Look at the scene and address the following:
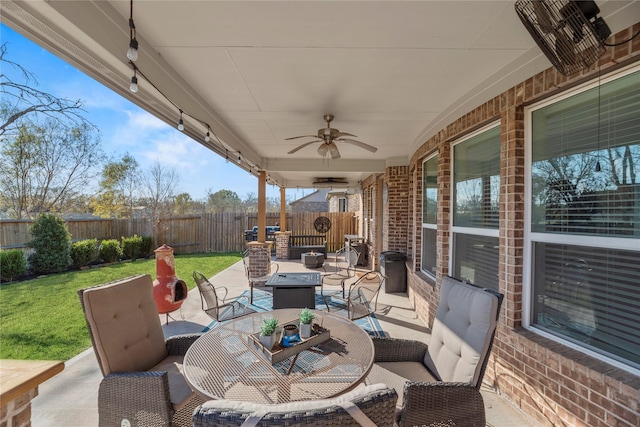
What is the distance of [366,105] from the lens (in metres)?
3.47

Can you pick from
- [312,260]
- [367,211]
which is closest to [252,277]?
[312,260]

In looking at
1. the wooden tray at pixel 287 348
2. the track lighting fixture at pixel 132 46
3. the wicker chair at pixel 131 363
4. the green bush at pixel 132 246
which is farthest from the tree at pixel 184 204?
the wooden tray at pixel 287 348

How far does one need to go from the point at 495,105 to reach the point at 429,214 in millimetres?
2225

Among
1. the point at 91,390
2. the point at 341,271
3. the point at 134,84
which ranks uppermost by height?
the point at 134,84

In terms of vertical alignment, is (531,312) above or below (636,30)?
below

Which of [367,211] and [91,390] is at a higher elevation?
[367,211]

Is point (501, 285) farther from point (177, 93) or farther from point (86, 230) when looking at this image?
point (86, 230)

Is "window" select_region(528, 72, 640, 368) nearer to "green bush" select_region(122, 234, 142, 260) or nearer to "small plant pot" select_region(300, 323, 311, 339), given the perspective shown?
"small plant pot" select_region(300, 323, 311, 339)

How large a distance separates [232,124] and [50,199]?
866 centimetres

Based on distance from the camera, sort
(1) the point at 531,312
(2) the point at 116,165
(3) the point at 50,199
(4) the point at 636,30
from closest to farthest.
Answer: (4) the point at 636,30 → (1) the point at 531,312 → (3) the point at 50,199 → (2) the point at 116,165

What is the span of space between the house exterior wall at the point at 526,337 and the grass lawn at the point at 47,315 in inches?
188

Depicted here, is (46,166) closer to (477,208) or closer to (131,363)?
(131,363)

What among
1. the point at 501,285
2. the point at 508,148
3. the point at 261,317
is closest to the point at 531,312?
the point at 501,285

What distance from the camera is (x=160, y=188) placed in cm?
1364
